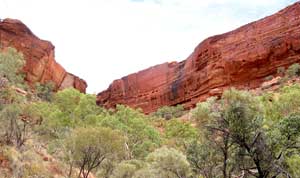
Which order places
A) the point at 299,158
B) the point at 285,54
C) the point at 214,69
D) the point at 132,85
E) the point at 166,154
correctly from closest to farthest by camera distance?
1. the point at 299,158
2. the point at 166,154
3. the point at 285,54
4. the point at 214,69
5. the point at 132,85

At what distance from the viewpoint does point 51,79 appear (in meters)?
65.1

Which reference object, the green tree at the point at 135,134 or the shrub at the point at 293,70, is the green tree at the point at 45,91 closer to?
the green tree at the point at 135,134

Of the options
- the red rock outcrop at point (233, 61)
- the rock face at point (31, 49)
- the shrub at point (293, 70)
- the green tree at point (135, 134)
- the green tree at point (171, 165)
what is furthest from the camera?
the rock face at point (31, 49)

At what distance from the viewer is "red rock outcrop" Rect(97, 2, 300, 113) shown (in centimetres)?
5431

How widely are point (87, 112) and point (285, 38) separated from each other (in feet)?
107

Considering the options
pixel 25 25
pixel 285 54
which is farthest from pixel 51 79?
pixel 285 54

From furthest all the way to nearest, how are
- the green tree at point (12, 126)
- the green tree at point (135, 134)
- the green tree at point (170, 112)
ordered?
1. the green tree at point (170, 112)
2. the green tree at point (135, 134)
3. the green tree at point (12, 126)

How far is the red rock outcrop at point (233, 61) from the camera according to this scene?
54312 millimetres

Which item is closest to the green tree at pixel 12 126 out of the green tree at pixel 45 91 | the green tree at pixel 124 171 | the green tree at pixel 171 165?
the green tree at pixel 124 171

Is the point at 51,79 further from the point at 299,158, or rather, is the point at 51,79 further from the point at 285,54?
→ the point at 299,158

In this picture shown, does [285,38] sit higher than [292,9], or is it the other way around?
[292,9]

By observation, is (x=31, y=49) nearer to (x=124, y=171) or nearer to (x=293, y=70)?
(x=293, y=70)

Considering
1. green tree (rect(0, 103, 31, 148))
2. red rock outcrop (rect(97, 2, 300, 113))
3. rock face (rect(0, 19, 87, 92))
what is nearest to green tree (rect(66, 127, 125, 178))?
green tree (rect(0, 103, 31, 148))

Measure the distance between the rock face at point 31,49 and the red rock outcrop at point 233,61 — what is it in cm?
1980
